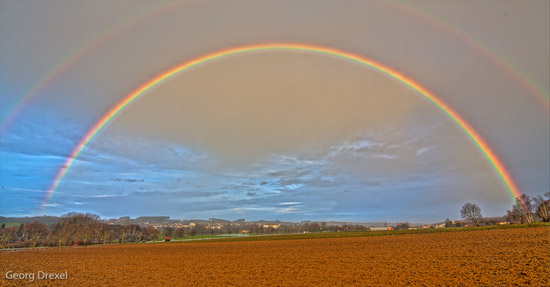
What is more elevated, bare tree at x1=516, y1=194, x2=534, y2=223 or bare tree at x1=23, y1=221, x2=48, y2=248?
bare tree at x1=516, y1=194, x2=534, y2=223

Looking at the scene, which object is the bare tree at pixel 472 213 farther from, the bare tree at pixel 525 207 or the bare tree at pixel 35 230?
the bare tree at pixel 35 230

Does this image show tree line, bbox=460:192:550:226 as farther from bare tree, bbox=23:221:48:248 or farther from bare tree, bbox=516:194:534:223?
bare tree, bbox=23:221:48:248

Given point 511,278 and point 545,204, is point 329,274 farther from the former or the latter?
point 545,204

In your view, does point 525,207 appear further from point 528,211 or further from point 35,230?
point 35,230

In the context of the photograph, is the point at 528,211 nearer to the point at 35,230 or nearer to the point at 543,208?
the point at 543,208

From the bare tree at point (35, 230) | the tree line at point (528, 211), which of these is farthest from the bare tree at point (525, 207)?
the bare tree at point (35, 230)

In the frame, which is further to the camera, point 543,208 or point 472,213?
point 472,213

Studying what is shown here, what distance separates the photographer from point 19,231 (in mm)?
166375

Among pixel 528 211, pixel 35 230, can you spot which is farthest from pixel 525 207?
pixel 35 230

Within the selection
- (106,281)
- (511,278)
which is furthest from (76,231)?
(511,278)

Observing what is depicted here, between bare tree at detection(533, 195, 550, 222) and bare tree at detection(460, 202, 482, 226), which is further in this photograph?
bare tree at detection(460, 202, 482, 226)

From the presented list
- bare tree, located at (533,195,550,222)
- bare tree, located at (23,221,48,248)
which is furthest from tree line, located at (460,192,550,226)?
bare tree, located at (23,221,48,248)

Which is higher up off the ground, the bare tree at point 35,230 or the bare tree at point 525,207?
the bare tree at point 525,207

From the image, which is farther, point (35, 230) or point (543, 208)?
point (35, 230)
